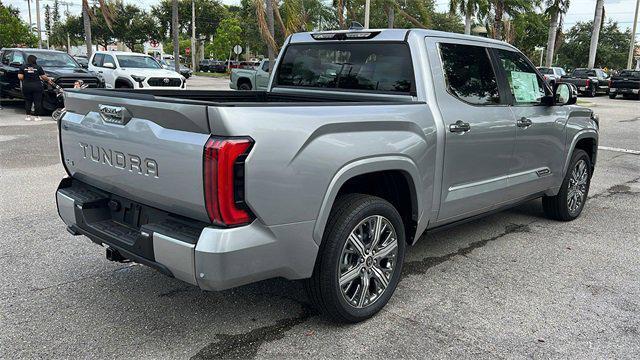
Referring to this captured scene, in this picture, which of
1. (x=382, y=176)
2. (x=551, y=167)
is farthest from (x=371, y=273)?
(x=551, y=167)

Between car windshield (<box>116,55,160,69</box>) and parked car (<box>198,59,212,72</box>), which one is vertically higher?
car windshield (<box>116,55,160,69</box>)

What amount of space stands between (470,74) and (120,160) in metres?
2.75

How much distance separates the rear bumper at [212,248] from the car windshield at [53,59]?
547 inches

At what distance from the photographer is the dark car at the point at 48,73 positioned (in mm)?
14109

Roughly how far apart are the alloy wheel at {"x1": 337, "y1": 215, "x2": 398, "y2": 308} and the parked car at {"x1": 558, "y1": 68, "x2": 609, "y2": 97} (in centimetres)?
3081

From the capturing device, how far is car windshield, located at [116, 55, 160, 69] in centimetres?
1714

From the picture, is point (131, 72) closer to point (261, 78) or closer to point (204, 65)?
point (261, 78)

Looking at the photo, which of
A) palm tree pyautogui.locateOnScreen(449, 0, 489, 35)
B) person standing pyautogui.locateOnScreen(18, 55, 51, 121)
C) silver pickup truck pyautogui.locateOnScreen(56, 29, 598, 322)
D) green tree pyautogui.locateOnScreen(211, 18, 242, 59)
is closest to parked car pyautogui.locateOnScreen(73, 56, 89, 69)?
person standing pyautogui.locateOnScreen(18, 55, 51, 121)

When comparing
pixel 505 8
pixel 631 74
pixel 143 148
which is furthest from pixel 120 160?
pixel 631 74

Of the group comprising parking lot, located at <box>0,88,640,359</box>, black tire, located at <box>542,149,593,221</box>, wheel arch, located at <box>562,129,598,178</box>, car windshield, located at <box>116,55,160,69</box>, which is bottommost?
parking lot, located at <box>0,88,640,359</box>

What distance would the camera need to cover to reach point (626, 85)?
98.5 feet

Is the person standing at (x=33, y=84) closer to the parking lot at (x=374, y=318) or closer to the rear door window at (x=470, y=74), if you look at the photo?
the parking lot at (x=374, y=318)

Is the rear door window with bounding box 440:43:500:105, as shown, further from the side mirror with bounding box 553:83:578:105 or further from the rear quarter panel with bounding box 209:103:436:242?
the side mirror with bounding box 553:83:578:105


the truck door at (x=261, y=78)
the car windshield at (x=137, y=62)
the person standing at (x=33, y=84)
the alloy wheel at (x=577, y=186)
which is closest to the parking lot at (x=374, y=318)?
the alloy wheel at (x=577, y=186)
